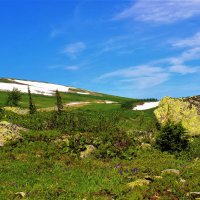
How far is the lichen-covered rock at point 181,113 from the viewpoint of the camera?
37.1 m

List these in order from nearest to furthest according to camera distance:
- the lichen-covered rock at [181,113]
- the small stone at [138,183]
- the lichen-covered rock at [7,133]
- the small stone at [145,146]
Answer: the small stone at [138,183]
the small stone at [145,146]
the lichen-covered rock at [7,133]
the lichen-covered rock at [181,113]

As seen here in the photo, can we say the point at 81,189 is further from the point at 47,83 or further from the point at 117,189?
the point at 47,83

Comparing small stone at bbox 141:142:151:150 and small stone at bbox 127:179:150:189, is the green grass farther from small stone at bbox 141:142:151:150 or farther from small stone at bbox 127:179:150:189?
small stone at bbox 141:142:151:150

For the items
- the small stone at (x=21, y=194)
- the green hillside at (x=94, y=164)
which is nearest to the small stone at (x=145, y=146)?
the green hillside at (x=94, y=164)

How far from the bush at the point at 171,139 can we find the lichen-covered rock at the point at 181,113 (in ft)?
23.7

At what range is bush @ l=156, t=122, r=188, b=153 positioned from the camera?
95.1 feet

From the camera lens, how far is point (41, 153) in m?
27.8

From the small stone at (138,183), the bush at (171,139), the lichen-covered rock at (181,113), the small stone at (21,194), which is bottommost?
the small stone at (21,194)

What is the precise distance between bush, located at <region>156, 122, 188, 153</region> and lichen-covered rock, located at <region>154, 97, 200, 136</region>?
7210 mm

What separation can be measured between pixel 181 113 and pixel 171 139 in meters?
9.25

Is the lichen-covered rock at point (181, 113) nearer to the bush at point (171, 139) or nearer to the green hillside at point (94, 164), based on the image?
the green hillside at point (94, 164)

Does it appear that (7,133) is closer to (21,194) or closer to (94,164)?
(94,164)

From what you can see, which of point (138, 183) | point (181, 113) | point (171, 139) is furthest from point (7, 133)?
point (181, 113)

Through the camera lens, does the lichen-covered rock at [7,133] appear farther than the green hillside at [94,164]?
Yes
